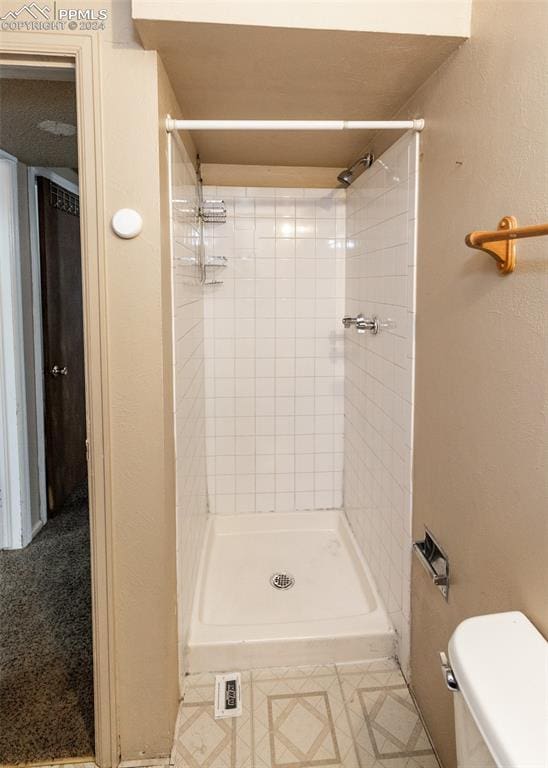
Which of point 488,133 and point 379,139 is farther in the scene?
point 379,139

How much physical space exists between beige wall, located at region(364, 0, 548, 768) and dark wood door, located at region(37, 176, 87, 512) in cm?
213

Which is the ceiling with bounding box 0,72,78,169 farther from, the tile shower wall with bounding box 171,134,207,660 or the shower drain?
the shower drain

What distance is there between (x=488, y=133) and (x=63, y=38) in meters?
1.06

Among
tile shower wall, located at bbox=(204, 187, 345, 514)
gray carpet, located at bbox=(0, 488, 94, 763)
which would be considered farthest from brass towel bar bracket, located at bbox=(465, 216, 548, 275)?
gray carpet, located at bbox=(0, 488, 94, 763)

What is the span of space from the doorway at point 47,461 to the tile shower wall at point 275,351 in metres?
0.86

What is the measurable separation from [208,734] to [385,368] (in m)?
1.39

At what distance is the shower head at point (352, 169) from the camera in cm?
211

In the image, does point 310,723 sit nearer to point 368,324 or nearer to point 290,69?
point 368,324

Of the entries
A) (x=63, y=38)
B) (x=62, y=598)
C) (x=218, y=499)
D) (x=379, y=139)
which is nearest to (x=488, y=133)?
(x=379, y=139)

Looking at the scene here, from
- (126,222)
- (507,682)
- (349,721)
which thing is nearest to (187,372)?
(126,222)

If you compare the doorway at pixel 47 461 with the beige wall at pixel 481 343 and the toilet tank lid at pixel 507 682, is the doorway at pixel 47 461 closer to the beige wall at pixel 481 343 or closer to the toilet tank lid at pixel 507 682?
the beige wall at pixel 481 343

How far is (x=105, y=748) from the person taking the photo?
1486 millimetres

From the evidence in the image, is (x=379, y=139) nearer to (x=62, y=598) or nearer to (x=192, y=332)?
(x=192, y=332)

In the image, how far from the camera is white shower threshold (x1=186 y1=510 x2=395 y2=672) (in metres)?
1.89
